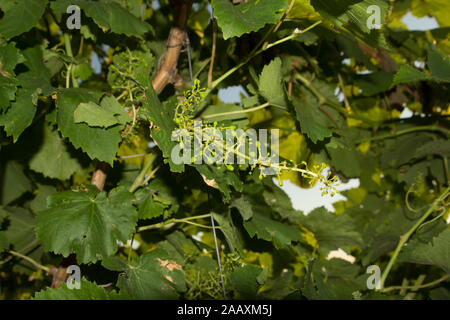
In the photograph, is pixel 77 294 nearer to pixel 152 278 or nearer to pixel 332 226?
pixel 152 278

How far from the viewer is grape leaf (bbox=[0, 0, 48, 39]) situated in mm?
732

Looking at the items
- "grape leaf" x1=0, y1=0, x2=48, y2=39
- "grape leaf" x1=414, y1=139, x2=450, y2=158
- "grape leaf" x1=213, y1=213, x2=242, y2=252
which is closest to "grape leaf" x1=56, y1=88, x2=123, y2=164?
"grape leaf" x1=0, y1=0, x2=48, y2=39

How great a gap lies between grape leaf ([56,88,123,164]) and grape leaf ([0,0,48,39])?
0.42ft

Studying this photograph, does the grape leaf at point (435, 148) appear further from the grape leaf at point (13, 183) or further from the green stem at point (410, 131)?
the grape leaf at point (13, 183)

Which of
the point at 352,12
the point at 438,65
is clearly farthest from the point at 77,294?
the point at 438,65

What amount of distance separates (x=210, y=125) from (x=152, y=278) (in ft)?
1.04

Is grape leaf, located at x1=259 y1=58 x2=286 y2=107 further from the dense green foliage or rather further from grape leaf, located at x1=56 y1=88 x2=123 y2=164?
grape leaf, located at x1=56 y1=88 x2=123 y2=164

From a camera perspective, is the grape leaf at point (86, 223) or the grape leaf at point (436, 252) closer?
the grape leaf at point (86, 223)

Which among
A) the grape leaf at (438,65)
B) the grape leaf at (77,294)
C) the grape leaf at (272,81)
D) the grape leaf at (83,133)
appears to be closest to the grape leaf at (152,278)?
A: the grape leaf at (77,294)

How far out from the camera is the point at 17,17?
29.1 inches

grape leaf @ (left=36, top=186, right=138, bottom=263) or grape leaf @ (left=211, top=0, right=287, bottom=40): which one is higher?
grape leaf @ (left=211, top=0, right=287, bottom=40)

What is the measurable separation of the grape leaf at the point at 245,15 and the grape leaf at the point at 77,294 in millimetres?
450

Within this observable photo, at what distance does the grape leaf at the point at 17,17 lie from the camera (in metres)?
0.73

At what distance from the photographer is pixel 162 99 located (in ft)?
3.24
